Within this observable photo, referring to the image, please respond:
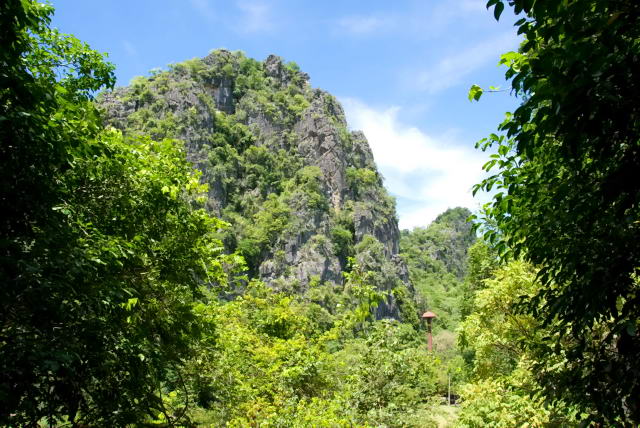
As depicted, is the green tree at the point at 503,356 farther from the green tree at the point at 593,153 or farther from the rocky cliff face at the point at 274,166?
the rocky cliff face at the point at 274,166

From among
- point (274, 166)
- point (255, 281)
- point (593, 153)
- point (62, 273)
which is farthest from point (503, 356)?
point (274, 166)

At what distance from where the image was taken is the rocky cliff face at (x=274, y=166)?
60.9 metres

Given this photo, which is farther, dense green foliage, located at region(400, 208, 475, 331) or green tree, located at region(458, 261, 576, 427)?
dense green foliage, located at region(400, 208, 475, 331)

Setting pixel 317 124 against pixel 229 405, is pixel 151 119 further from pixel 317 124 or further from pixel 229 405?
pixel 229 405

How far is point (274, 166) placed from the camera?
71750mm

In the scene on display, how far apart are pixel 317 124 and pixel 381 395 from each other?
68980 mm

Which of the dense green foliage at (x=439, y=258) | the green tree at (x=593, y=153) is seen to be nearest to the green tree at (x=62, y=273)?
the green tree at (x=593, y=153)

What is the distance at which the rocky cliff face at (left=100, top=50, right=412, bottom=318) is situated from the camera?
200 ft

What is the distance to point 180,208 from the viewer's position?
6.48 meters

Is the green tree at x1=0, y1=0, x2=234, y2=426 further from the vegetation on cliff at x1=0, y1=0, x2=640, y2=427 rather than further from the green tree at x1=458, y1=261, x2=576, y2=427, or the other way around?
the green tree at x1=458, y1=261, x2=576, y2=427

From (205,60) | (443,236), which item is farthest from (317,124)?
(443,236)

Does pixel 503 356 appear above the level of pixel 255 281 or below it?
below

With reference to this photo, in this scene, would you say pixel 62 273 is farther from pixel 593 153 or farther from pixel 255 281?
pixel 255 281

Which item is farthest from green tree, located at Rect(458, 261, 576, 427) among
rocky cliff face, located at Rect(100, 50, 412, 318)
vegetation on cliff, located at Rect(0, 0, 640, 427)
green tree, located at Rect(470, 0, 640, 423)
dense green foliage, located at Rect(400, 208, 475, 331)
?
dense green foliage, located at Rect(400, 208, 475, 331)
